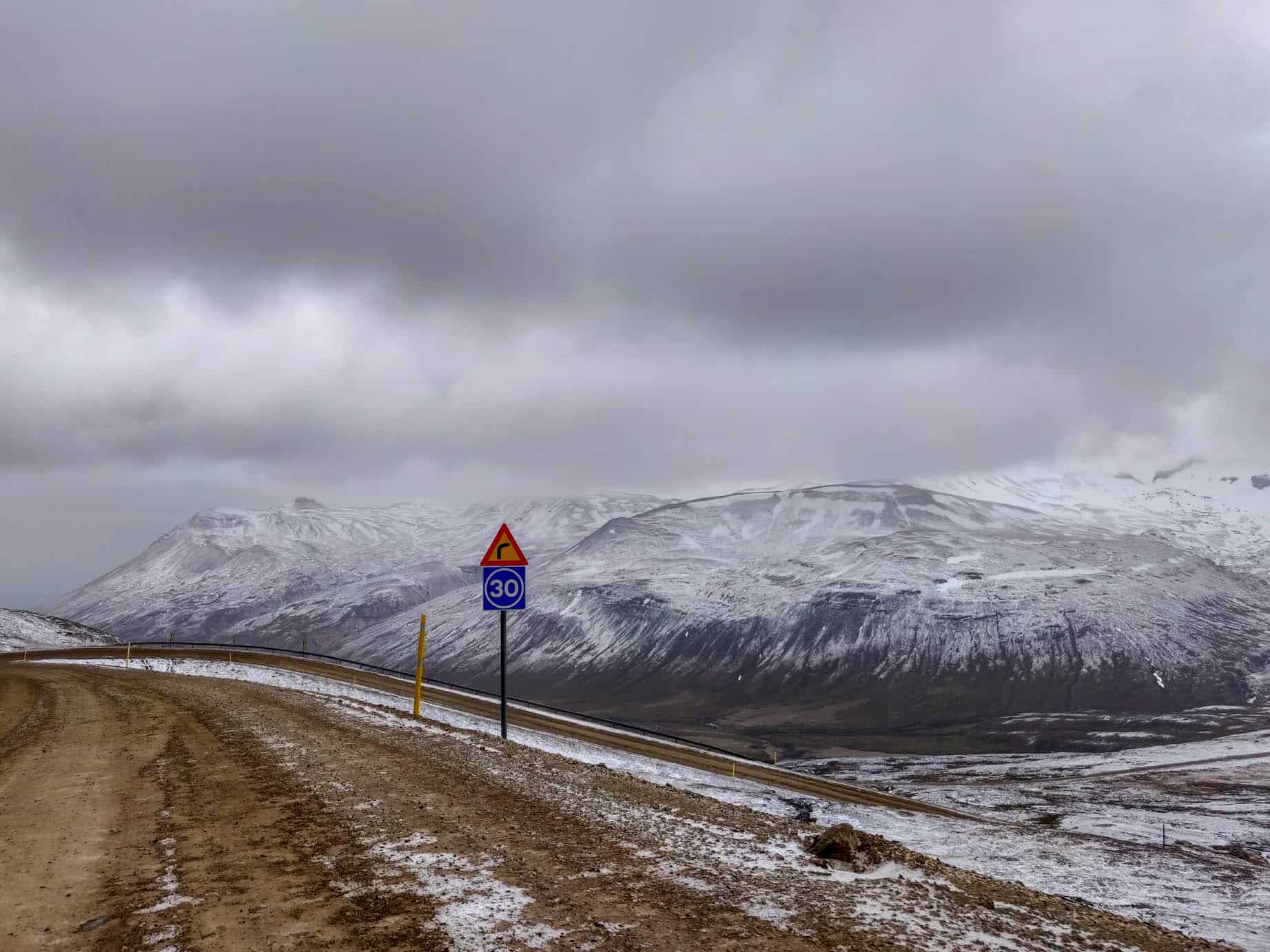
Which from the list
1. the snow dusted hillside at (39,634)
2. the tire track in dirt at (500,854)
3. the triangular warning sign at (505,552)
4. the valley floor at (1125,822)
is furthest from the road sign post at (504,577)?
the snow dusted hillside at (39,634)

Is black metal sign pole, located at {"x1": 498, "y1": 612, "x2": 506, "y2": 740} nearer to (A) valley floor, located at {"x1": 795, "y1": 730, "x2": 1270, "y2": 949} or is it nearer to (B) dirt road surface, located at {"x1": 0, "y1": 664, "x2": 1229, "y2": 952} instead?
(B) dirt road surface, located at {"x1": 0, "y1": 664, "x2": 1229, "y2": 952}

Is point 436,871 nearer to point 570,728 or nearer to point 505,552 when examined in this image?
point 505,552

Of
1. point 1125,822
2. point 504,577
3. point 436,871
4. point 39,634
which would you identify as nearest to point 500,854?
point 436,871

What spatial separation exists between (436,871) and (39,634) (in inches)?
4404

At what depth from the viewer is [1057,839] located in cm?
3966

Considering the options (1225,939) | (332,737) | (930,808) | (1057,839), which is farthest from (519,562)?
(930,808)

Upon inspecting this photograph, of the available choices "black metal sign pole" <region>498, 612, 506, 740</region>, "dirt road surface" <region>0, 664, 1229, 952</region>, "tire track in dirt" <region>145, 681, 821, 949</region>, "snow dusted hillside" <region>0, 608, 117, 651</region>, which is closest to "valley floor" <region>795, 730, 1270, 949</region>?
"dirt road surface" <region>0, 664, 1229, 952</region>

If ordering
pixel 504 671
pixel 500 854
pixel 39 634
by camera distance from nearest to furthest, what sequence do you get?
pixel 500 854 < pixel 504 671 < pixel 39 634

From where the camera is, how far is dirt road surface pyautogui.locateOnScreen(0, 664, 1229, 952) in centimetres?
833

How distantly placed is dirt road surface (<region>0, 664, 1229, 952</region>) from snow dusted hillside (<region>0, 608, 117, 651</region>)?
89.8m

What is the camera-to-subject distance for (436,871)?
32.7ft

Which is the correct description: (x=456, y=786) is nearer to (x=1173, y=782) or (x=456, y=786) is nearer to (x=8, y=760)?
(x=8, y=760)

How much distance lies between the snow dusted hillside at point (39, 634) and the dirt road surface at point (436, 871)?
295 ft

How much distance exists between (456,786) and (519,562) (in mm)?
7901
